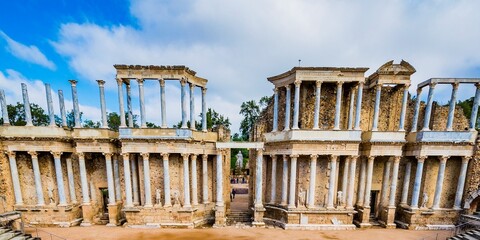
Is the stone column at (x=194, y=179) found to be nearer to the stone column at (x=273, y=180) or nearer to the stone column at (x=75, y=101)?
the stone column at (x=273, y=180)

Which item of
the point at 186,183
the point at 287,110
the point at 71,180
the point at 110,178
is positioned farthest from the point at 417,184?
the point at 71,180

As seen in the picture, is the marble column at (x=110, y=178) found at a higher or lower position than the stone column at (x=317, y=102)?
lower

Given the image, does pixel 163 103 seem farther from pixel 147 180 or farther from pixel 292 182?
pixel 292 182

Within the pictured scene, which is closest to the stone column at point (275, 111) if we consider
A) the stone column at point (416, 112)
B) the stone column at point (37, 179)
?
the stone column at point (416, 112)

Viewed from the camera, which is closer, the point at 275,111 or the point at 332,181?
the point at 332,181

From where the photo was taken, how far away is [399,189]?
52.5 ft

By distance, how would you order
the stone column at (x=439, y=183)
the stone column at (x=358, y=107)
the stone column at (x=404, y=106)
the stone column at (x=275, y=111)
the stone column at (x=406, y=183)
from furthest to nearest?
the stone column at (x=275, y=111)
the stone column at (x=406, y=183)
the stone column at (x=404, y=106)
the stone column at (x=358, y=107)
the stone column at (x=439, y=183)

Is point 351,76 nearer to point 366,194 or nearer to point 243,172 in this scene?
point 366,194

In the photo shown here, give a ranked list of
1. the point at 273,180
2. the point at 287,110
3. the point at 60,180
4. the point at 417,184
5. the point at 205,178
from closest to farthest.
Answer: the point at 417,184 < the point at 60,180 < the point at 287,110 < the point at 205,178 < the point at 273,180

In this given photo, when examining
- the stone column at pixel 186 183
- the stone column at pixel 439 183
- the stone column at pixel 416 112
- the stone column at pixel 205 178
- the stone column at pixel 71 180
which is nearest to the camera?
the stone column at pixel 439 183

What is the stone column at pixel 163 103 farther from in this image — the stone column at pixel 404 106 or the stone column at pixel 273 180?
the stone column at pixel 404 106

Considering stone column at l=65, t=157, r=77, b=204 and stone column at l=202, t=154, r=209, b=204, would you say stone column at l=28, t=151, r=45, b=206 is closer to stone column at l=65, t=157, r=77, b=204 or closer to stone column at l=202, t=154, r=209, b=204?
stone column at l=65, t=157, r=77, b=204

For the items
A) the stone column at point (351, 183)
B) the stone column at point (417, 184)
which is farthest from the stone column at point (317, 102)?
the stone column at point (417, 184)

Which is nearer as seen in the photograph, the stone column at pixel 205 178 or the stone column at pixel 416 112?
the stone column at pixel 416 112
